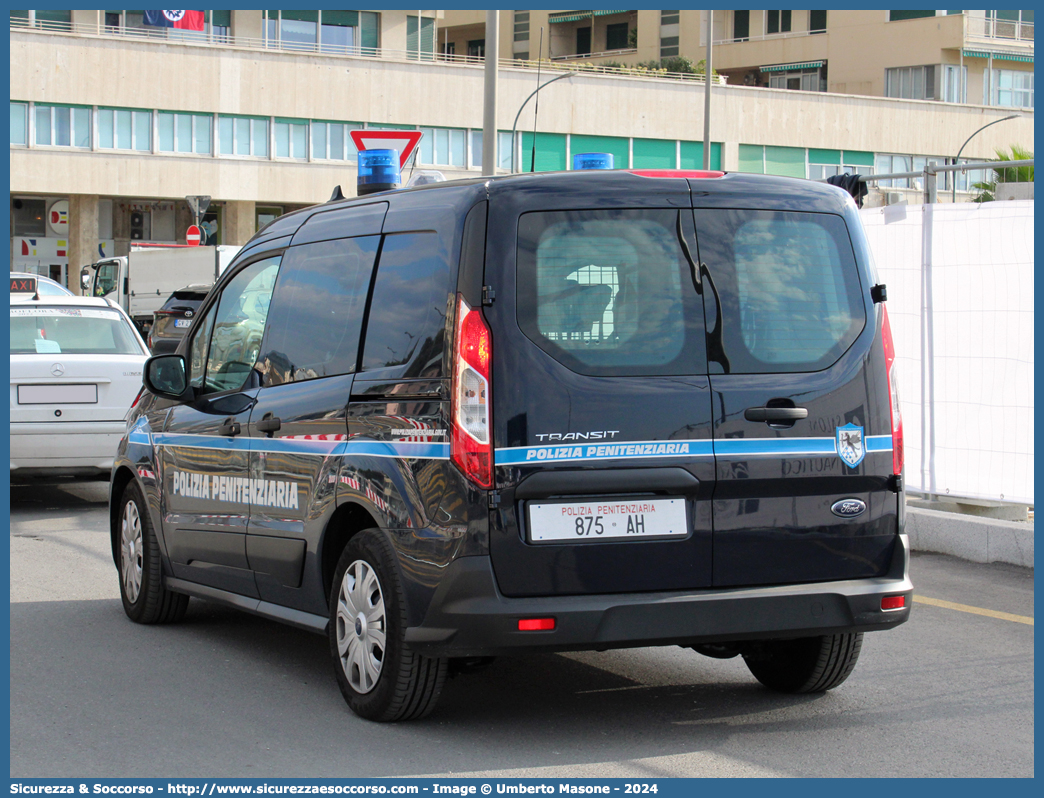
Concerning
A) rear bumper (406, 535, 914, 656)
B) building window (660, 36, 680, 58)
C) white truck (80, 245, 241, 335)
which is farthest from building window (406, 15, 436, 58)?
rear bumper (406, 535, 914, 656)

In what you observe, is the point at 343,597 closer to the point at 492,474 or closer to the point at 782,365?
the point at 492,474

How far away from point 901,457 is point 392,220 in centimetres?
204

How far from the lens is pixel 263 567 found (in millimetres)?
6004

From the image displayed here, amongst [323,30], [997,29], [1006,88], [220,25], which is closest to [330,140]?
[323,30]

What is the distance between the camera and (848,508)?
199 inches

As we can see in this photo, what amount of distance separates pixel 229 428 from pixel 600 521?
7.12 ft

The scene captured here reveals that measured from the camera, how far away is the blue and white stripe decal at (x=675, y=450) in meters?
4.71

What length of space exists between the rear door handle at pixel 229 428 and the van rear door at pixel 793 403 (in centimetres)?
226

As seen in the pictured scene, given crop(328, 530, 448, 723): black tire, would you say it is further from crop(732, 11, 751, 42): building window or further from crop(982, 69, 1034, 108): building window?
crop(732, 11, 751, 42): building window

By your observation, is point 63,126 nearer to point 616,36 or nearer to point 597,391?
point 616,36

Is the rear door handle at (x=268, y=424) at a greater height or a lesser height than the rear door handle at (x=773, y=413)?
lesser

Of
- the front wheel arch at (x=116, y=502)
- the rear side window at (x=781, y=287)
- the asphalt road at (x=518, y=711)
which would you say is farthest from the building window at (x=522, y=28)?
the rear side window at (x=781, y=287)

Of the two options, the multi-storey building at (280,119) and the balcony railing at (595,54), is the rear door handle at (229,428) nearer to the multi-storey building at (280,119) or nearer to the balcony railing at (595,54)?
the multi-storey building at (280,119)

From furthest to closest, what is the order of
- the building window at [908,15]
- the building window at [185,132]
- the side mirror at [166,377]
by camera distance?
1. the building window at [908,15]
2. the building window at [185,132]
3. the side mirror at [166,377]
